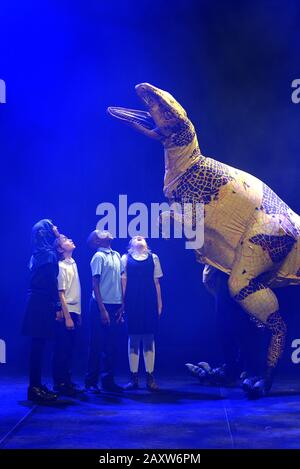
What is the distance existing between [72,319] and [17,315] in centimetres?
137

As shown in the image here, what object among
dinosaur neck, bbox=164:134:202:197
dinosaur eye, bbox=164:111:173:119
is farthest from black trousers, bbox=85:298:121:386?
dinosaur eye, bbox=164:111:173:119

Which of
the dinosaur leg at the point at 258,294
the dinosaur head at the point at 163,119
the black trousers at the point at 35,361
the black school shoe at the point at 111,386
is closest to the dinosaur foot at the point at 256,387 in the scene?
the dinosaur leg at the point at 258,294

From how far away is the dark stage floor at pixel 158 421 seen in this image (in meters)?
3.38

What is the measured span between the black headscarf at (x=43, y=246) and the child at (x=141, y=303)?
2.15 feet

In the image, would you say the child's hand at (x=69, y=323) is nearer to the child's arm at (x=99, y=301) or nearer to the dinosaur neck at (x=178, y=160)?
the child's arm at (x=99, y=301)

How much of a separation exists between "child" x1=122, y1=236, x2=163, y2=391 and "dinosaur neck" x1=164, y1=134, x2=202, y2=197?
52 cm

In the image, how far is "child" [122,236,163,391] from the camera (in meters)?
4.86

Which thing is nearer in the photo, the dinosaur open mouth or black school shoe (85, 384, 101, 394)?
black school shoe (85, 384, 101, 394)

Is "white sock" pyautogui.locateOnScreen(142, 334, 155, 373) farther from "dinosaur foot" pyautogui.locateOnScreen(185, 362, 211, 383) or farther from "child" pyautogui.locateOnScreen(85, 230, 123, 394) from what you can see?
"dinosaur foot" pyautogui.locateOnScreen(185, 362, 211, 383)

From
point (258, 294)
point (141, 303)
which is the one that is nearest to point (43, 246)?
point (141, 303)

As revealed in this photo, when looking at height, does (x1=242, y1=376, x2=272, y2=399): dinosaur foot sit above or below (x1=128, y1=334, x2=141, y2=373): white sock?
below

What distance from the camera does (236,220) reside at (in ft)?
15.5

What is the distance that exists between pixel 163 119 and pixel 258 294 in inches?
52.8

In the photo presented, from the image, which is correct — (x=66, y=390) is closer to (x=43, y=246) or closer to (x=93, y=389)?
(x=93, y=389)
